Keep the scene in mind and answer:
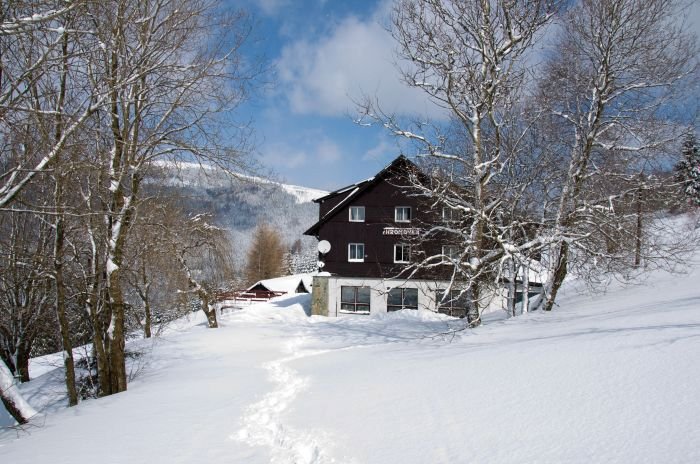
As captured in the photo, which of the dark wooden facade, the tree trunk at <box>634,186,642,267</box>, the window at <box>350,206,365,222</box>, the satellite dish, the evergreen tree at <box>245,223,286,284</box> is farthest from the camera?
the evergreen tree at <box>245,223,286,284</box>

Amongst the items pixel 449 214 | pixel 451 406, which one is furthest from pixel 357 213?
pixel 451 406

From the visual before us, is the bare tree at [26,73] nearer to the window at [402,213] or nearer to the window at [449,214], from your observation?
the window at [449,214]

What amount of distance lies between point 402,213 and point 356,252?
149 inches

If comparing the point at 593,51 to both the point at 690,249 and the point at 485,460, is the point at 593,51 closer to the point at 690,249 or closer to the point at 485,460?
the point at 690,249

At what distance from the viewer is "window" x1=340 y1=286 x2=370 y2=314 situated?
91.8ft

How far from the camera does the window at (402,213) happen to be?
28016 millimetres

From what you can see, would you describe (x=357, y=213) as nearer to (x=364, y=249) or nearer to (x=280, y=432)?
(x=364, y=249)

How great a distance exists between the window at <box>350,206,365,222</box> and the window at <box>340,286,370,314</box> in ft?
14.3

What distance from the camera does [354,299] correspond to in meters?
28.1

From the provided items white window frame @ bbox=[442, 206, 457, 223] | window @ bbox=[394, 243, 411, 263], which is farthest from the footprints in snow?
window @ bbox=[394, 243, 411, 263]

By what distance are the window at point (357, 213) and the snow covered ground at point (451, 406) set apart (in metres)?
18.1

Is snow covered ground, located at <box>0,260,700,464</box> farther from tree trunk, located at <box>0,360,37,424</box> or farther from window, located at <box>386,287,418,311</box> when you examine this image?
window, located at <box>386,287,418,311</box>

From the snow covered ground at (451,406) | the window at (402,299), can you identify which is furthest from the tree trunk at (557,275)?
the window at (402,299)

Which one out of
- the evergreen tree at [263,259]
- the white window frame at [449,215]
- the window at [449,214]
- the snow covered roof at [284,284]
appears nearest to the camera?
the white window frame at [449,215]
